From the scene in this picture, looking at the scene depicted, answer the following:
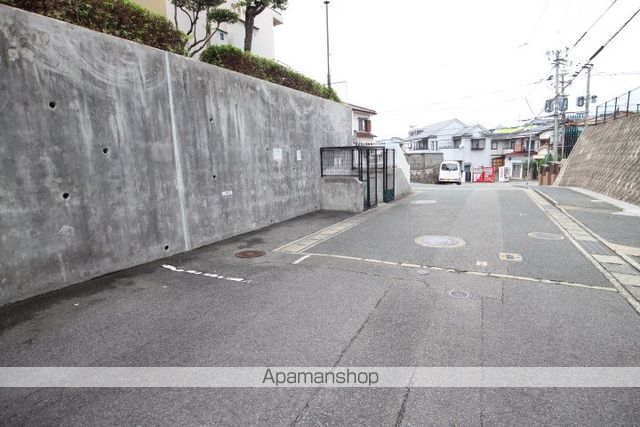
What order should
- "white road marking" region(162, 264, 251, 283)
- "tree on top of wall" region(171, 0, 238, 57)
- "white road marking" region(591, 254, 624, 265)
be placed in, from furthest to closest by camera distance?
"tree on top of wall" region(171, 0, 238, 57)
"white road marking" region(591, 254, 624, 265)
"white road marking" region(162, 264, 251, 283)

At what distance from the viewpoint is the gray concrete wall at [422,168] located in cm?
4109

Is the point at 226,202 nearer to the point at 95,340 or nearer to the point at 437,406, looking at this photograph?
the point at 95,340

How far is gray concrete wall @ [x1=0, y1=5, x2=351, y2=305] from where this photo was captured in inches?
201

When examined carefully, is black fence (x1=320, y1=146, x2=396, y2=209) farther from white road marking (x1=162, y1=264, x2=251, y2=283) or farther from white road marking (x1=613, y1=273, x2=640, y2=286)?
white road marking (x1=613, y1=273, x2=640, y2=286)

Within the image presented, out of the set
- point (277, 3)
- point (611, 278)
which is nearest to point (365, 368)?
point (611, 278)

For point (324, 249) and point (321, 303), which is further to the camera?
point (324, 249)

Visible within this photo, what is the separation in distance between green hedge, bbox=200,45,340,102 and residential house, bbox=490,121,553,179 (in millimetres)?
46997

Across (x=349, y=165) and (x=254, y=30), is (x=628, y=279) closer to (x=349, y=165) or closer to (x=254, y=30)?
(x=349, y=165)

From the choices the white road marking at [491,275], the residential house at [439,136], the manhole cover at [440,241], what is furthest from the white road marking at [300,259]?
the residential house at [439,136]

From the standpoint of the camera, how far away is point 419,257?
24.0 feet

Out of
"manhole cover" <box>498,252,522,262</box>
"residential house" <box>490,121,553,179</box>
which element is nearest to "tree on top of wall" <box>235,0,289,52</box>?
"manhole cover" <box>498,252,522,262</box>

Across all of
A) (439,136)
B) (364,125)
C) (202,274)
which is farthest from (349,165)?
(439,136)

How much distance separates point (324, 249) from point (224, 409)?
17.8ft

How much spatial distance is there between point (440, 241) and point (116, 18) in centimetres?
893
